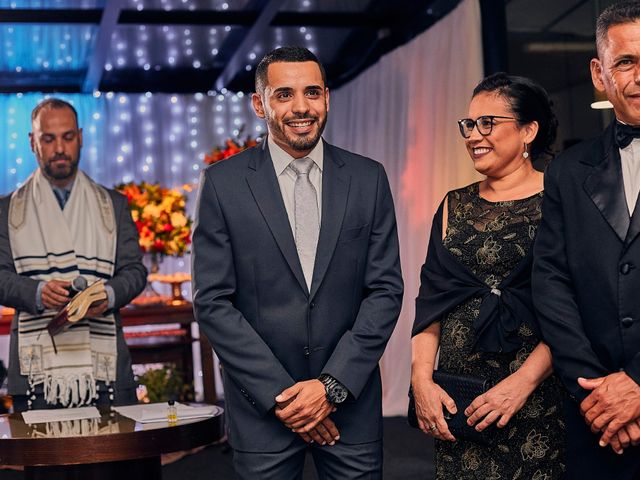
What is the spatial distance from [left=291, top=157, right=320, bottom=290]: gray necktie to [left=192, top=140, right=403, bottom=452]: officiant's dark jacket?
0.12 ft

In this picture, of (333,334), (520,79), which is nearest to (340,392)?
(333,334)

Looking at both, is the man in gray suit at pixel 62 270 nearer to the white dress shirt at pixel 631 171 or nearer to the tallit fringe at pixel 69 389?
the tallit fringe at pixel 69 389

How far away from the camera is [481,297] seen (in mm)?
2539

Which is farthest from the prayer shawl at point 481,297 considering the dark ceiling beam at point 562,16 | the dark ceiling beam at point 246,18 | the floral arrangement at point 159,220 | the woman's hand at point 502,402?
the dark ceiling beam at point 246,18

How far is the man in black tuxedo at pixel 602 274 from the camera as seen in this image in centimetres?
213

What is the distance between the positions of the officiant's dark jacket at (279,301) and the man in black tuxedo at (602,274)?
45 centimetres

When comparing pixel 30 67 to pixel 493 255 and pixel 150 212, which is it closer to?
pixel 150 212

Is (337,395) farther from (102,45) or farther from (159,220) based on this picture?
(102,45)

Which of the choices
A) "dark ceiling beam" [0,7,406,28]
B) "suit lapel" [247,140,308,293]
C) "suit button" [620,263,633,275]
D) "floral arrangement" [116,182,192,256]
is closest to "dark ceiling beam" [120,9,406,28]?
"dark ceiling beam" [0,7,406,28]

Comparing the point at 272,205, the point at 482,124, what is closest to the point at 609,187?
the point at 482,124

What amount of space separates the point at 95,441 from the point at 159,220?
313cm

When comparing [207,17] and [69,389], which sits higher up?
[207,17]

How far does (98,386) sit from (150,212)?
2205 millimetres

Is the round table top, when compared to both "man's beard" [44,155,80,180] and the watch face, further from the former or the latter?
"man's beard" [44,155,80,180]
